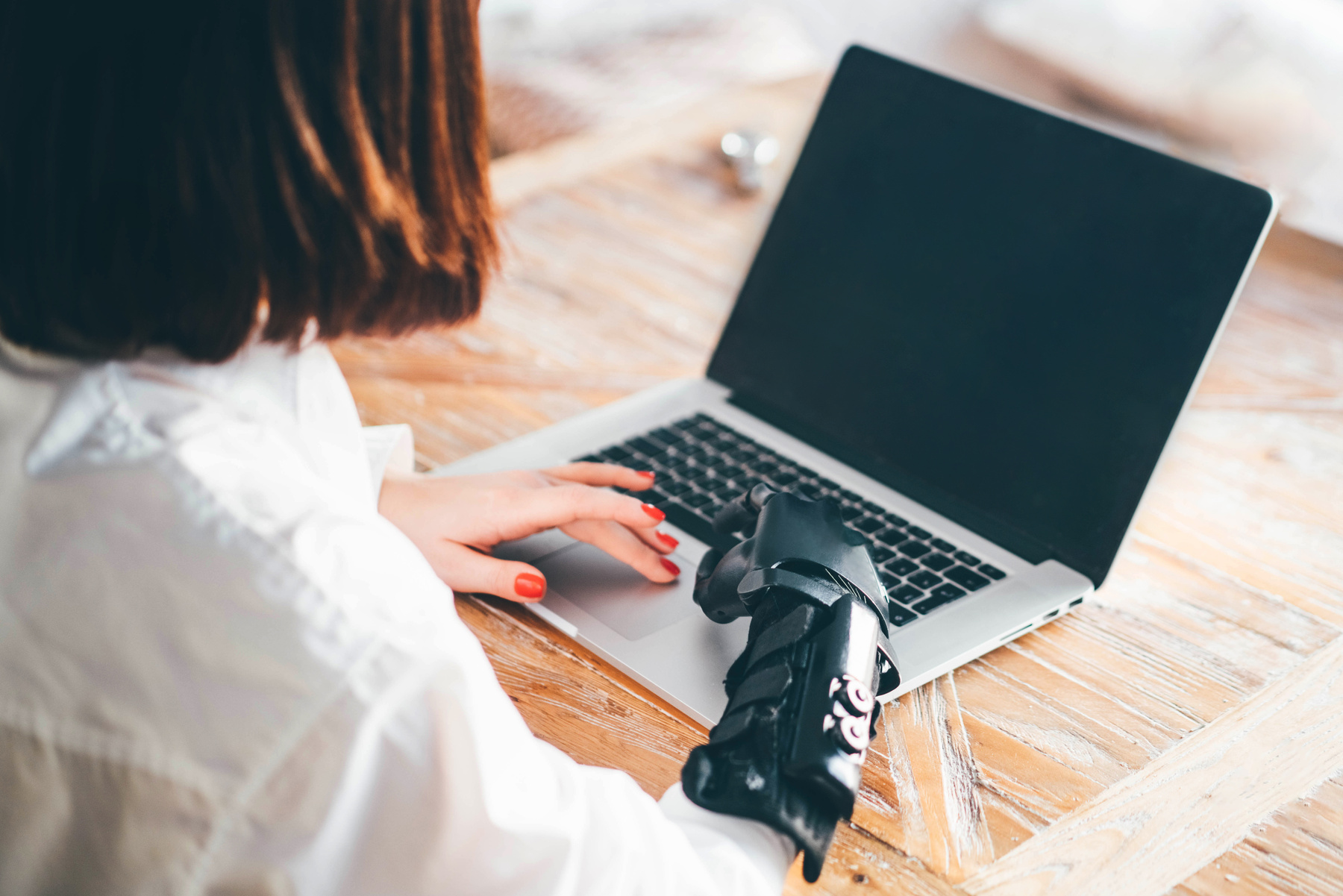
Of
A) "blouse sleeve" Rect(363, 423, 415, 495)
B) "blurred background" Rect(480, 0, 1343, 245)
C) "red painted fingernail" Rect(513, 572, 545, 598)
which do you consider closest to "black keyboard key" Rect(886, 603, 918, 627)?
"red painted fingernail" Rect(513, 572, 545, 598)

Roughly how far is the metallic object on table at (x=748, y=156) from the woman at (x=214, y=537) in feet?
3.26

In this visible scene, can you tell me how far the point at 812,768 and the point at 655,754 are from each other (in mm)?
127

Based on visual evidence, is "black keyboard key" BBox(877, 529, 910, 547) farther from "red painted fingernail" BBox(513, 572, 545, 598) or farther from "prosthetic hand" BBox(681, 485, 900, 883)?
"red painted fingernail" BBox(513, 572, 545, 598)

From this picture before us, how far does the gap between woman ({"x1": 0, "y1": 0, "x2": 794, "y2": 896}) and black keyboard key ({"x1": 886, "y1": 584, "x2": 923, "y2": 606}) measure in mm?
294

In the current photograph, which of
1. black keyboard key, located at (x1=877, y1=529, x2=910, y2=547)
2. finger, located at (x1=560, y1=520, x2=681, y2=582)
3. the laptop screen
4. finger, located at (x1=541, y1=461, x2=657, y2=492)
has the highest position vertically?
the laptop screen

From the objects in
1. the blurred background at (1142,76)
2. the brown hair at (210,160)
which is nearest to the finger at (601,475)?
the brown hair at (210,160)

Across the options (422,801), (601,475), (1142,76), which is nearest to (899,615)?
(601,475)

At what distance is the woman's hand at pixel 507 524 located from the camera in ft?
2.26

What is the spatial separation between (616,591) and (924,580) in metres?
0.21

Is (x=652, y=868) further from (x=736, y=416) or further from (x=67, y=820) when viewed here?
(x=736, y=416)

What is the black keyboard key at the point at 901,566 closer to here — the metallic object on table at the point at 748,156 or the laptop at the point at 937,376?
the laptop at the point at 937,376

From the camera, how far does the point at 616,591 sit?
70 centimetres

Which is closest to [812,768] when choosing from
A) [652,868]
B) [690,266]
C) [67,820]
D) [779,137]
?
[652,868]

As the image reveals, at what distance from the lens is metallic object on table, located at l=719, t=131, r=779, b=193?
1402 mm
